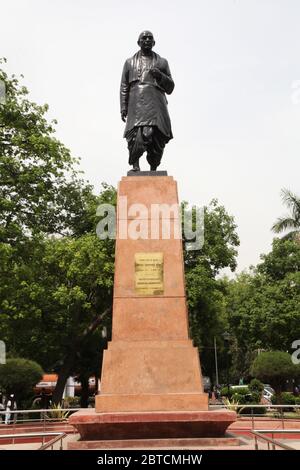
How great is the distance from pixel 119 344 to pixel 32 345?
19.2 m

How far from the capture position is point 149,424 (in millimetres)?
7508

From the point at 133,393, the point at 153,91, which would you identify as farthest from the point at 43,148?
the point at 133,393

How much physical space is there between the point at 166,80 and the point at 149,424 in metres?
6.76

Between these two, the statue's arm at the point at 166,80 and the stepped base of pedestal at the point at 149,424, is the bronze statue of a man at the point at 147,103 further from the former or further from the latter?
the stepped base of pedestal at the point at 149,424

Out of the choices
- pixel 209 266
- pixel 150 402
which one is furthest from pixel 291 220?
pixel 150 402

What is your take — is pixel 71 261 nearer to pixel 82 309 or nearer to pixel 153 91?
pixel 82 309

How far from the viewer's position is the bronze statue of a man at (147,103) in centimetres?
1034

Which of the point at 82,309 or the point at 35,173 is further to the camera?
the point at 82,309

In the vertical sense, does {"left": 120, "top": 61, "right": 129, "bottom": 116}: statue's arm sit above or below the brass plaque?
above

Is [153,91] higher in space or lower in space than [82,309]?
higher

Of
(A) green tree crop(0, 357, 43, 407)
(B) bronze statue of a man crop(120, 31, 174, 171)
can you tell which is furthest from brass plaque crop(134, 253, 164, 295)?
(A) green tree crop(0, 357, 43, 407)

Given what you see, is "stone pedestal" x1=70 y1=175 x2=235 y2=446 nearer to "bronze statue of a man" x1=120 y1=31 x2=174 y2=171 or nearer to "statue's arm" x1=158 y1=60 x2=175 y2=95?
"bronze statue of a man" x1=120 y1=31 x2=174 y2=171

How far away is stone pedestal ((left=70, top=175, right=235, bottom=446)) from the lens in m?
7.93
